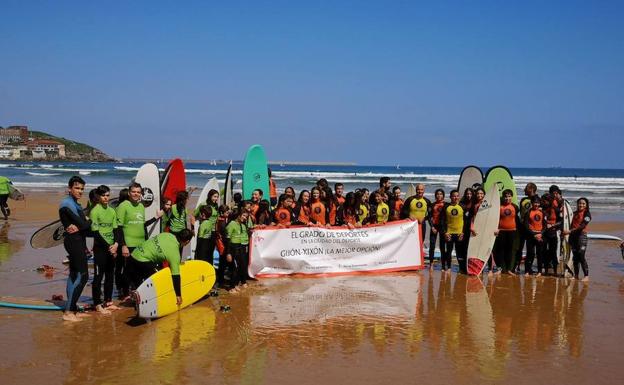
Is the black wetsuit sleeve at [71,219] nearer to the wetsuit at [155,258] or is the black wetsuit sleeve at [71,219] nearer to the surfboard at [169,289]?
the wetsuit at [155,258]

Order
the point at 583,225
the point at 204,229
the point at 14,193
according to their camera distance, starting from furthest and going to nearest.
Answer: the point at 14,193
the point at 583,225
the point at 204,229

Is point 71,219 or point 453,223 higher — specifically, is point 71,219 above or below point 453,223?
above

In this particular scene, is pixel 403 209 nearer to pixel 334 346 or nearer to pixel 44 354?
pixel 334 346

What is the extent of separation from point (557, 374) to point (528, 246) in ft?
16.9

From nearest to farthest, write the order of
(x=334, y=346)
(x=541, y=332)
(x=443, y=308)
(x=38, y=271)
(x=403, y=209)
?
(x=334, y=346) → (x=541, y=332) → (x=443, y=308) → (x=38, y=271) → (x=403, y=209)

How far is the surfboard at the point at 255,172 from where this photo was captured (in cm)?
1129

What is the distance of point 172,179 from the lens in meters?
9.95

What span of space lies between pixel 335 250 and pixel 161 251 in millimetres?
3783

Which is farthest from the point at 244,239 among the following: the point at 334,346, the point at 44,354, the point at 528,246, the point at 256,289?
the point at 528,246

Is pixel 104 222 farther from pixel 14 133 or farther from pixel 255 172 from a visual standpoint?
pixel 14 133

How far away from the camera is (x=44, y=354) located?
5.24m

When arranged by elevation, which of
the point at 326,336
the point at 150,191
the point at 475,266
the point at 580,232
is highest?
the point at 150,191

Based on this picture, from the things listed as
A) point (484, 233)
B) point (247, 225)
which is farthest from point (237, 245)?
point (484, 233)

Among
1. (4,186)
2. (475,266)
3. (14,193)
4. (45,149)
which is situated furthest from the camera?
(45,149)
